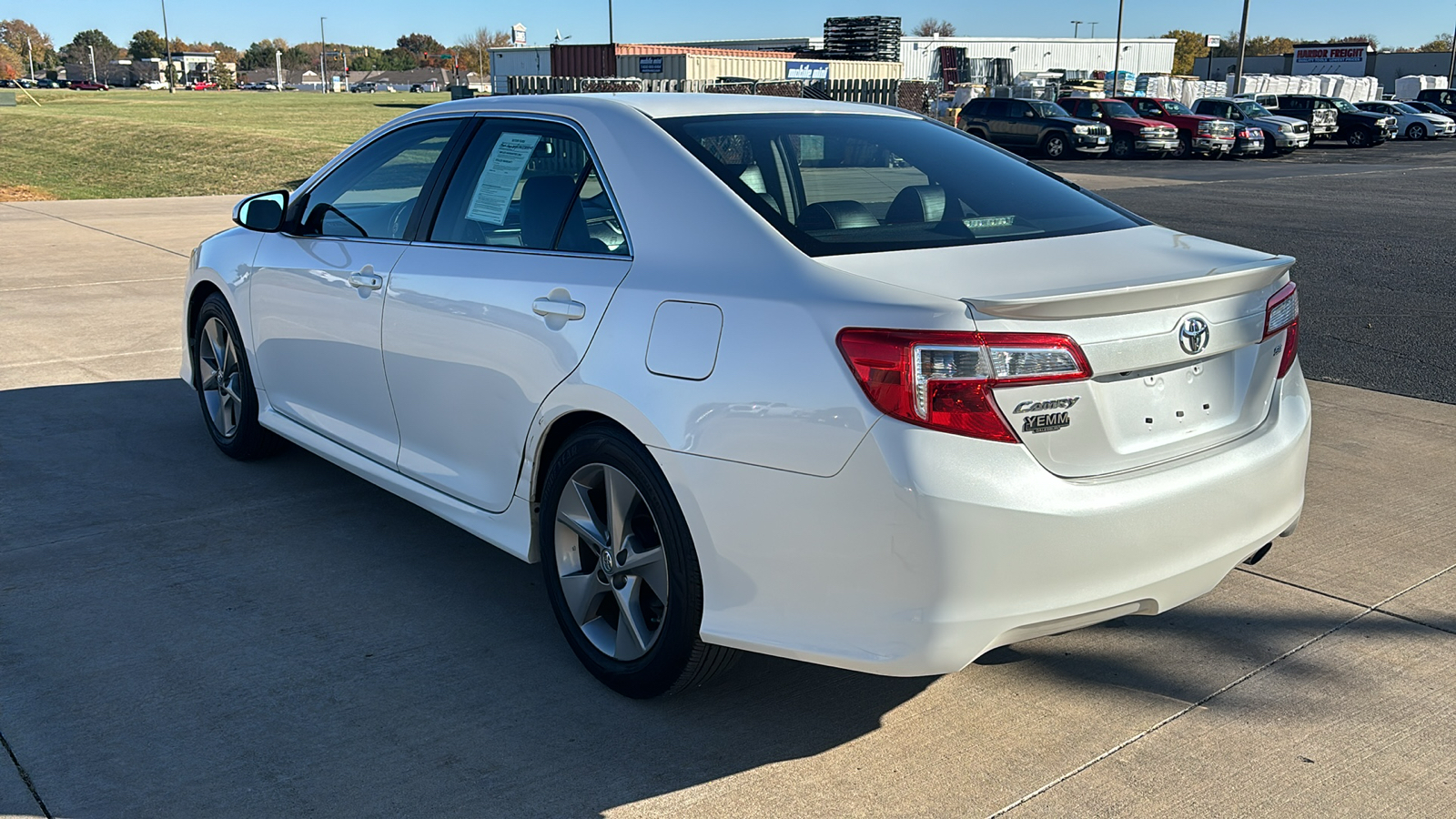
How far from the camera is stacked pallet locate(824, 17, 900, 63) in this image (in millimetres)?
58781

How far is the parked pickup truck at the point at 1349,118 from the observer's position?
39.4 metres

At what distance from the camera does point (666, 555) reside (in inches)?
121

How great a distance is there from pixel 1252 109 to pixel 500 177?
1517 inches

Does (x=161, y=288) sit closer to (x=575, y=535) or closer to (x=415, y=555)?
(x=415, y=555)

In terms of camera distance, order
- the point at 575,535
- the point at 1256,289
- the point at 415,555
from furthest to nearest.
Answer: the point at 415,555, the point at 575,535, the point at 1256,289

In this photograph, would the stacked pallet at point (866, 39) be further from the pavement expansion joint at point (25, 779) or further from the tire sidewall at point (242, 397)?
the pavement expansion joint at point (25, 779)

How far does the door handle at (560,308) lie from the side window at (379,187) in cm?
98

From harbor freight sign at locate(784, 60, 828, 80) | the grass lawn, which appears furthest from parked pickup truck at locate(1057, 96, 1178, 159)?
harbor freight sign at locate(784, 60, 828, 80)

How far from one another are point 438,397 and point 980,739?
191 centimetres

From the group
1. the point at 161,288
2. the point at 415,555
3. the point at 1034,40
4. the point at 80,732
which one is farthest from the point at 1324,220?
the point at 1034,40

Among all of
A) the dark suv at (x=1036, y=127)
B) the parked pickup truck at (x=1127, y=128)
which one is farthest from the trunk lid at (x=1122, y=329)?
the parked pickup truck at (x=1127, y=128)

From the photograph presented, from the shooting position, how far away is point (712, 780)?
2.96m

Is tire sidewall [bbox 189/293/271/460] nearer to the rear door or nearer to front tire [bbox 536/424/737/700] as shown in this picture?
the rear door

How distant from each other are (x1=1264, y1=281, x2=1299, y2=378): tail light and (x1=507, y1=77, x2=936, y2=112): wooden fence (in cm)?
3608
